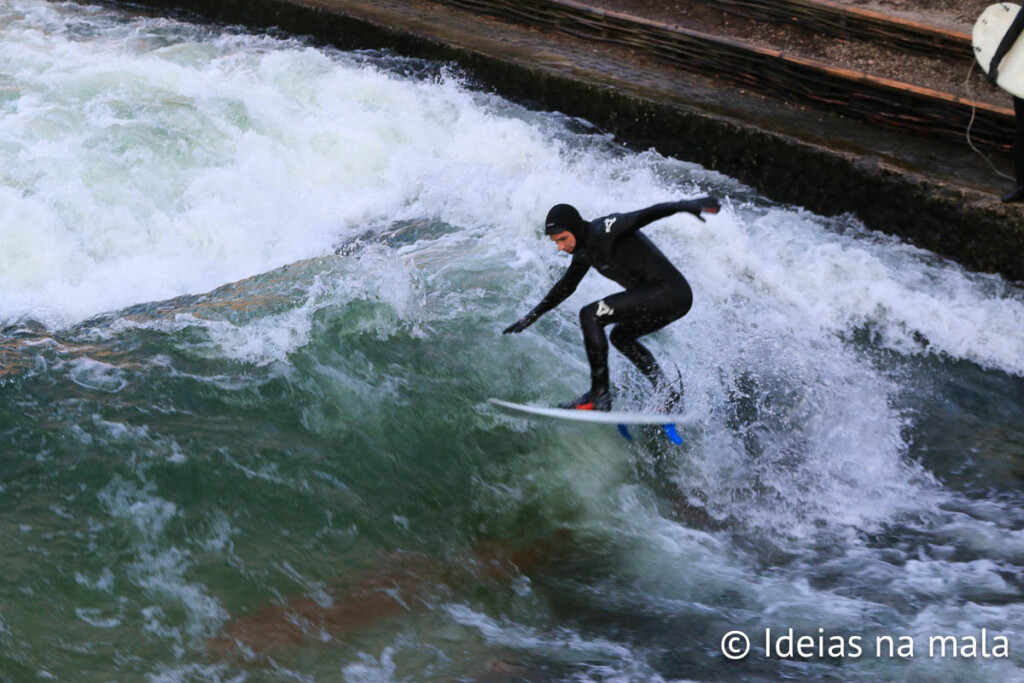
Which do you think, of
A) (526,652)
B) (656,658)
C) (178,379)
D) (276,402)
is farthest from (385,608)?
(178,379)

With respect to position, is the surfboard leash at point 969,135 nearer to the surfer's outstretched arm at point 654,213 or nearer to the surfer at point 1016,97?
the surfer at point 1016,97

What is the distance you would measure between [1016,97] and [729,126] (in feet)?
6.89

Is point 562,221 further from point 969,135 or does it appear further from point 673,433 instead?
point 969,135

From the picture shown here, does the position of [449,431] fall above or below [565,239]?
below

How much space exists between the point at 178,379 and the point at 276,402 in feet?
1.98

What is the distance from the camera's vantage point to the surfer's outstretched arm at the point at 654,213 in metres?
4.55

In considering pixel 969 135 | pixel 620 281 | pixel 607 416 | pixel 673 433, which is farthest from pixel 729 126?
pixel 607 416

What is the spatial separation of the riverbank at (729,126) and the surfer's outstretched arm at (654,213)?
106 inches

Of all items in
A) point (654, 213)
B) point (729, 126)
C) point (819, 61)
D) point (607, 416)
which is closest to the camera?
point (654, 213)

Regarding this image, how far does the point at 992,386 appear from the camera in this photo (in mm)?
5926

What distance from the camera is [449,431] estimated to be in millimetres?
5512

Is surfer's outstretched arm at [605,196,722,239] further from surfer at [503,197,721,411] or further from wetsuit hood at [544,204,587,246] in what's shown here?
wetsuit hood at [544,204,587,246]

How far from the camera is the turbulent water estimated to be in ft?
13.9

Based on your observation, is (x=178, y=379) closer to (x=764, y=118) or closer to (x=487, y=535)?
(x=487, y=535)
